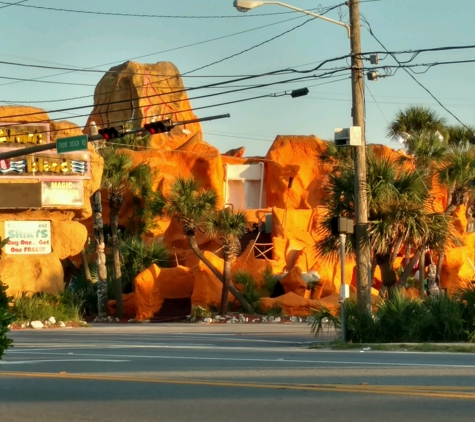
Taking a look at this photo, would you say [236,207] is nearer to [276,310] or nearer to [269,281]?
[269,281]

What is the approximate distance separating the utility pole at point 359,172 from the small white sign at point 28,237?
789 inches

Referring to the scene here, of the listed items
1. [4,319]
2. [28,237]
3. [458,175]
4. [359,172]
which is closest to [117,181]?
[28,237]

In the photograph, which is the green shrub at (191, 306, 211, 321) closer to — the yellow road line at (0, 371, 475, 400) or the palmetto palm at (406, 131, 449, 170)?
the palmetto palm at (406, 131, 449, 170)

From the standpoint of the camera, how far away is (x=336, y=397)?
10391 millimetres

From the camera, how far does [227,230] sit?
130ft

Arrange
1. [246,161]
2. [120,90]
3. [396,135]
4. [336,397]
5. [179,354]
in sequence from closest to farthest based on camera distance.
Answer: [336,397] < [179,354] < [396,135] < [246,161] < [120,90]

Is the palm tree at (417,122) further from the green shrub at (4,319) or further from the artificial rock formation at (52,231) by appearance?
the green shrub at (4,319)

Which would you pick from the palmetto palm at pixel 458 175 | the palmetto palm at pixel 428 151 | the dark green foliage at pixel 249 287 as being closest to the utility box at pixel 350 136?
the palmetto palm at pixel 458 175

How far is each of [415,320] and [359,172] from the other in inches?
146

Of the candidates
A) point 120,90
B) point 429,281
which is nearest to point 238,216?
point 429,281

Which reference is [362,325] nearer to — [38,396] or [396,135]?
[38,396]

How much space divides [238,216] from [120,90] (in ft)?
123

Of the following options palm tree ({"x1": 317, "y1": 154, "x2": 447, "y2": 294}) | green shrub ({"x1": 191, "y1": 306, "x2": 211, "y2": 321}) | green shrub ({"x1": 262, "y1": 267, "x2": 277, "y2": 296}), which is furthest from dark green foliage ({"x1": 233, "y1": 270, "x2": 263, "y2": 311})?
palm tree ({"x1": 317, "y1": 154, "x2": 447, "y2": 294})

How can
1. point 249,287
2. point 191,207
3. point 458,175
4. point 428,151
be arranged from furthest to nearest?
point 249,287 < point 191,207 < point 428,151 < point 458,175
